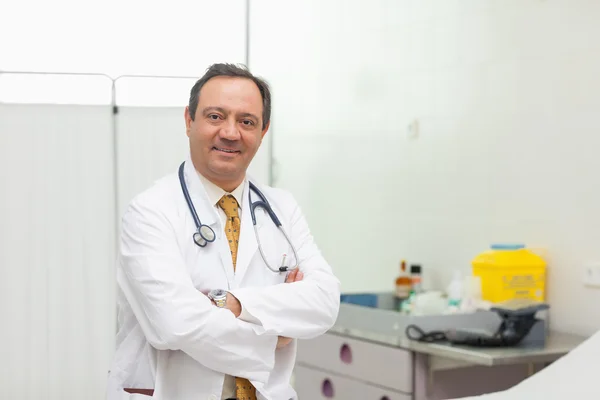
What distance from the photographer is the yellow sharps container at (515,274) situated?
3.26 meters

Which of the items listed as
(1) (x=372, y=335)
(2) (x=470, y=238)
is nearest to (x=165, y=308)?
(1) (x=372, y=335)

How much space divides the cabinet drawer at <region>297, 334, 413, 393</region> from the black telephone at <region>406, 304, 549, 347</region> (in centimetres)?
10

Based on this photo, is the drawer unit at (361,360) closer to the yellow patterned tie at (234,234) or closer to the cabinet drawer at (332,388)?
the cabinet drawer at (332,388)

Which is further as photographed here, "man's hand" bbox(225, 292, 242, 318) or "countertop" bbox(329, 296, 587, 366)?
"countertop" bbox(329, 296, 587, 366)

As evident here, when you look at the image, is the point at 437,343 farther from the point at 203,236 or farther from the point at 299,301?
the point at 203,236

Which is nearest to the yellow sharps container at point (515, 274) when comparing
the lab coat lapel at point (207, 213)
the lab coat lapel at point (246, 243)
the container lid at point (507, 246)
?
the container lid at point (507, 246)

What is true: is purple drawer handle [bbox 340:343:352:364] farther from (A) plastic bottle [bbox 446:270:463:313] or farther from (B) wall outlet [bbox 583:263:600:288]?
(B) wall outlet [bbox 583:263:600:288]

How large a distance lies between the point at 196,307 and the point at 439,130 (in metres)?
2.33

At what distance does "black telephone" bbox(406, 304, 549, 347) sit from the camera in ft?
9.47

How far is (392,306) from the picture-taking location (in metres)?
3.83

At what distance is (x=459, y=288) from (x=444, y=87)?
2.99 ft

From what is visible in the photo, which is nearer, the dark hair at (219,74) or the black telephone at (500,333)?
the dark hair at (219,74)

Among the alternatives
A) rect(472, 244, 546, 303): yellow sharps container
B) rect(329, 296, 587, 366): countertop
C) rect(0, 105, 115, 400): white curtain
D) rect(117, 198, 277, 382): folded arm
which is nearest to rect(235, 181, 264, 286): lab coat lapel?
rect(117, 198, 277, 382): folded arm

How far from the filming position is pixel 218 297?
5.93 feet
